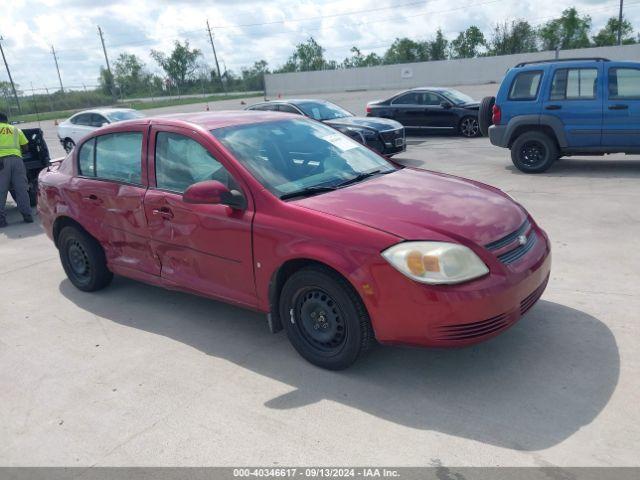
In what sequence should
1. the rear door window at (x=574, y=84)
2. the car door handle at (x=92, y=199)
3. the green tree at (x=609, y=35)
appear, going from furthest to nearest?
the green tree at (x=609, y=35) → the rear door window at (x=574, y=84) → the car door handle at (x=92, y=199)

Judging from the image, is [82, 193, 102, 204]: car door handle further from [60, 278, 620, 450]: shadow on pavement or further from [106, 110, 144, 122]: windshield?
[106, 110, 144, 122]: windshield

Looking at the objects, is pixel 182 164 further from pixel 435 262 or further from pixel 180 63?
pixel 180 63

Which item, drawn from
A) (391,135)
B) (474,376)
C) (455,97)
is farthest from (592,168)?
(474,376)

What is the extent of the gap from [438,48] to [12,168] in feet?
247

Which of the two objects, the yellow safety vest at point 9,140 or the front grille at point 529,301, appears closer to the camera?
the front grille at point 529,301

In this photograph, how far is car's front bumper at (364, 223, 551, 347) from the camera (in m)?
3.27

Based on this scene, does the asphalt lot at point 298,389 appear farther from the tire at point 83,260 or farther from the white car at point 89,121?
the white car at point 89,121

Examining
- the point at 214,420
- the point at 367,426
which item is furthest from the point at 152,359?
the point at 367,426

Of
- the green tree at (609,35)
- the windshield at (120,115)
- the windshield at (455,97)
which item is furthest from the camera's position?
the green tree at (609,35)

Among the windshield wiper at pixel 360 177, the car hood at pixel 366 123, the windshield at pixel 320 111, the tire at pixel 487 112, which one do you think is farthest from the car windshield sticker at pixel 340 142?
the windshield at pixel 320 111

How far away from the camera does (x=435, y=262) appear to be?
10.8ft

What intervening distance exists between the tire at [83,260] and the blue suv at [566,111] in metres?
7.37

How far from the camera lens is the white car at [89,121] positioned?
1641 centimetres

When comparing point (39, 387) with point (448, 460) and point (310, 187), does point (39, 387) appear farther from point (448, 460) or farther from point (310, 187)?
point (448, 460)
